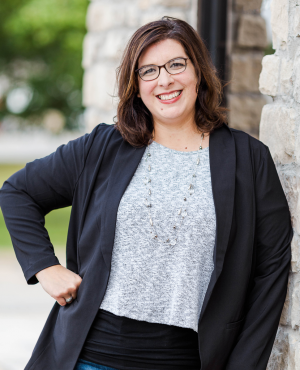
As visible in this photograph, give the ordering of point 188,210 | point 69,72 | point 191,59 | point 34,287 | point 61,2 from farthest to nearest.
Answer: point 69,72, point 61,2, point 34,287, point 191,59, point 188,210

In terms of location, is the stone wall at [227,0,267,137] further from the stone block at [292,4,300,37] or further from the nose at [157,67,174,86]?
the nose at [157,67,174,86]

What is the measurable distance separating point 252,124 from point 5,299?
329 centimetres

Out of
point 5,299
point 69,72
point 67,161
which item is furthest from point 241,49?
point 69,72

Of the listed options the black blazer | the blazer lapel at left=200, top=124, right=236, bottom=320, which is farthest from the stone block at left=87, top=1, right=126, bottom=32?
the blazer lapel at left=200, top=124, right=236, bottom=320

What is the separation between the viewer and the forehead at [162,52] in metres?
2.03

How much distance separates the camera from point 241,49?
3773mm

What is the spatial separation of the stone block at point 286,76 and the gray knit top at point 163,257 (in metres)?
0.53

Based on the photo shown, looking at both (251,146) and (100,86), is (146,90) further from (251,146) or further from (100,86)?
(100,86)

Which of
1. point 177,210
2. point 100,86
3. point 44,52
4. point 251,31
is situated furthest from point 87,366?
point 44,52

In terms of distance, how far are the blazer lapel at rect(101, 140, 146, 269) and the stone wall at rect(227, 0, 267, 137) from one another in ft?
6.05

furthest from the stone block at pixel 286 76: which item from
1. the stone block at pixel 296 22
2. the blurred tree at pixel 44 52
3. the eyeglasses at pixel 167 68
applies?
the blurred tree at pixel 44 52

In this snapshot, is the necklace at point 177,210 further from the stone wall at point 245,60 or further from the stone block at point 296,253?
the stone wall at point 245,60

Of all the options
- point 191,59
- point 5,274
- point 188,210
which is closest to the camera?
point 188,210

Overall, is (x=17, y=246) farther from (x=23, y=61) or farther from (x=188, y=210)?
(x=23, y=61)
